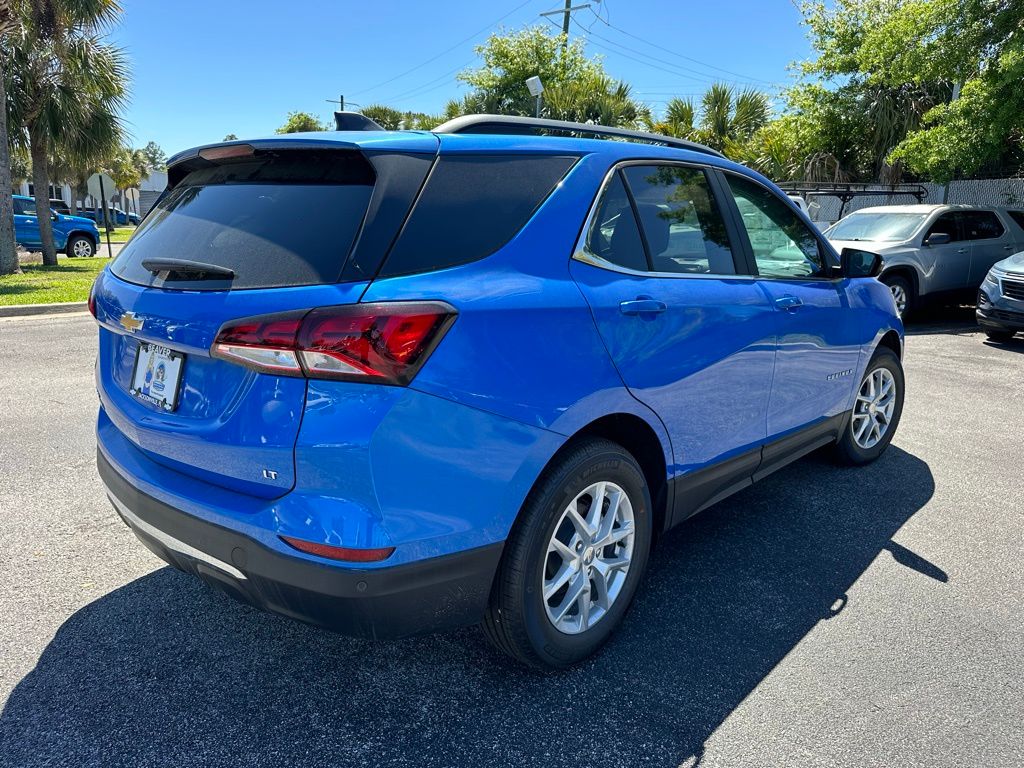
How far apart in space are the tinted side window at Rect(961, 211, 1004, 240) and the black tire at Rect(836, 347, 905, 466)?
8.55 metres

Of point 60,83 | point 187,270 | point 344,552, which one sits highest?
point 60,83

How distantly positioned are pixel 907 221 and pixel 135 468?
39.1ft

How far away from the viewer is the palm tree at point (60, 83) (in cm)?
1588

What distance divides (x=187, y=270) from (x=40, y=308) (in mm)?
10576

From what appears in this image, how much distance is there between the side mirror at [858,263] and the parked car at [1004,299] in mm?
6704

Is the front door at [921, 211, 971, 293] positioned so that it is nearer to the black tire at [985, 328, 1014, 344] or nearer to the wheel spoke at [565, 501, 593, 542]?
the black tire at [985, 328, 1014, 344]

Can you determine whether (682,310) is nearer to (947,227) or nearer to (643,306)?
(643,306)

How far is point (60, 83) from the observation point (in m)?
16.8

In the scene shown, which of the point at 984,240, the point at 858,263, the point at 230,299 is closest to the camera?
the point at 230,299

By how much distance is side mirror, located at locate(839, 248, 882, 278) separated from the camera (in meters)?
3.94

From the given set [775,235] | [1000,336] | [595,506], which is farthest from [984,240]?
[595,506]

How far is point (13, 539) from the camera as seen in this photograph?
3.38 metres

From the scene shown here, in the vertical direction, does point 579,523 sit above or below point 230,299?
below

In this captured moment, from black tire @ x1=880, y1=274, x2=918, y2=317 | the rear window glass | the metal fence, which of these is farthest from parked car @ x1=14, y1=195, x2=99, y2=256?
the rear window glass
